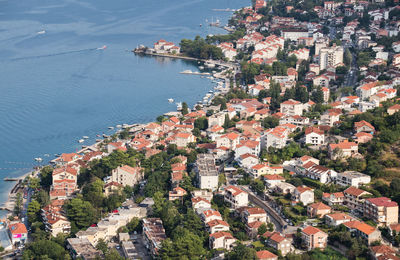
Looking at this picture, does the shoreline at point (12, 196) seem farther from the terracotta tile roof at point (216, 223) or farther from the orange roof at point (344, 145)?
the orange roof at point (344, 145)

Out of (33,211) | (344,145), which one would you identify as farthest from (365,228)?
(33,211)

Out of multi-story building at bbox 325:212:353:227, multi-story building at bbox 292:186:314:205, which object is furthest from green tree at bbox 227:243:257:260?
multi-story building at bbox 292:186:314:205

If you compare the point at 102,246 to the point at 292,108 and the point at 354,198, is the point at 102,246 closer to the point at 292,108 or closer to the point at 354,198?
the point at 354,198

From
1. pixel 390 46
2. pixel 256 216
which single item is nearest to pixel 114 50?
pixel 390 46

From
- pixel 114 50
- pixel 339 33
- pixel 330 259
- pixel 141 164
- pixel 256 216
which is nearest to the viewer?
pixel 330 259

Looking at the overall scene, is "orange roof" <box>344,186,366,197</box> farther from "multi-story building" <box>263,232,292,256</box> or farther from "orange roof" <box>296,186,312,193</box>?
"multi-story building" <box>263,232,292,256</box>

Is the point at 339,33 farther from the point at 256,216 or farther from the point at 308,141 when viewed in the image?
the point at 256,216
